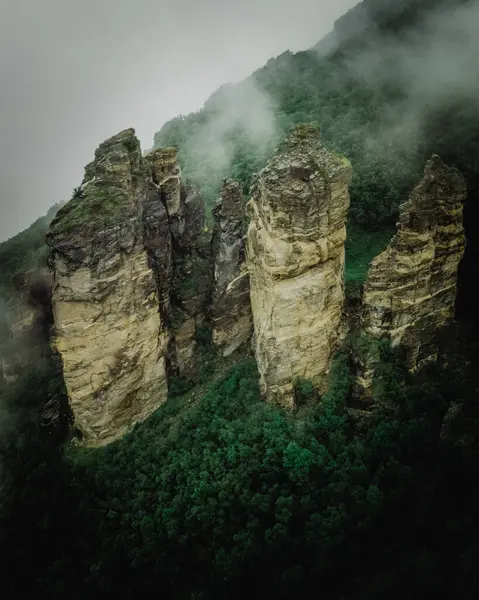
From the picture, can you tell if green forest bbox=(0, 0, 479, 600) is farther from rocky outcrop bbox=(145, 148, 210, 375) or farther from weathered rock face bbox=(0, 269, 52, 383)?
weathered rock face bbox=(0, 269, 52, 383)

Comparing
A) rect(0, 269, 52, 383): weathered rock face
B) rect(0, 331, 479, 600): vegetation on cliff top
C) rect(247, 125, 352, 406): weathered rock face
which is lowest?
rect(0, 331, 479, 600): vegetation on cliff top

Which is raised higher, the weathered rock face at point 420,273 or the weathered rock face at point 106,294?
the weathered rock face at point 106,294

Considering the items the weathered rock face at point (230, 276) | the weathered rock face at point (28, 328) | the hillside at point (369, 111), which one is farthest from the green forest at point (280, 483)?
the weathered rock face at point (28, 328)

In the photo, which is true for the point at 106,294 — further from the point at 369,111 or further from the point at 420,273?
the point at 369,111

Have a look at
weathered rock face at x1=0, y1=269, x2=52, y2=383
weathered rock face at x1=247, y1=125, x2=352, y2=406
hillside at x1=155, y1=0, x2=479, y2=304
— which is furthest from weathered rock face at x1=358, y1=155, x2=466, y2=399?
weathered rock face at x1=0, y1=269, x2=52, y2=383

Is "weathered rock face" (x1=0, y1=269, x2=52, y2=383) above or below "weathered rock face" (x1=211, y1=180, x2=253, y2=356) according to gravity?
above

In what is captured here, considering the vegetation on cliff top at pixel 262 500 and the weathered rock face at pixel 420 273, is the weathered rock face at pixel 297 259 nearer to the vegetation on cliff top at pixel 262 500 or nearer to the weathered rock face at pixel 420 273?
the vegetation on cliff top at pixel 262 500

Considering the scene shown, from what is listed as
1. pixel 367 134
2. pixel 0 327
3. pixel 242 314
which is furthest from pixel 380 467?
pixel 0 327
